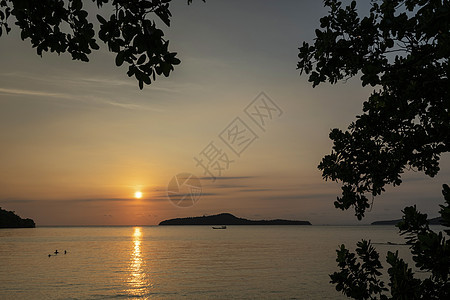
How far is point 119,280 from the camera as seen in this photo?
4950cm

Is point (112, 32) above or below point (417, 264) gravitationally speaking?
above

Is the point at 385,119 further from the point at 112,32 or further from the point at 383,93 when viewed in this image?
the point at 112,32

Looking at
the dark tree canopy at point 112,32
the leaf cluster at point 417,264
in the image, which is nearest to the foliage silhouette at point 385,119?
the leaf cluster at point 417,264

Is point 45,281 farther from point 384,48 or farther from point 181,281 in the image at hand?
point 384,48

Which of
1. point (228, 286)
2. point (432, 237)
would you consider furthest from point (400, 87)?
point (228, 286)

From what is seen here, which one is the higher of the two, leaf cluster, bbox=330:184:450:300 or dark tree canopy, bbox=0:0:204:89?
dark tree canopy, bbox=0:0:204:89

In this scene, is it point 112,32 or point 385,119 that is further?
point 385,119

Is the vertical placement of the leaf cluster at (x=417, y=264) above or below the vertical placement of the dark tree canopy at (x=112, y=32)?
below

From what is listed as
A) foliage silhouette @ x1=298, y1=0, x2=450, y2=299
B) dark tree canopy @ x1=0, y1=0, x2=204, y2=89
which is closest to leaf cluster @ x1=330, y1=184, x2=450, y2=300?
foliage silhouette @ x1=298, y1=0, x2=450, y2=299

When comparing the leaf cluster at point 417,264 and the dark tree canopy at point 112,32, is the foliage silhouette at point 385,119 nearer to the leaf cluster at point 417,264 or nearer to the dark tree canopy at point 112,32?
the leaf cluster at point 417,264

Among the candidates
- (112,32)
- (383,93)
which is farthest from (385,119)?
(112,32)

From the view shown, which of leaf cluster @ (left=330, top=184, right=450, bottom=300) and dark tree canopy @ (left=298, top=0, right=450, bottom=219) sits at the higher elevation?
dark tree canopy @ (left=298, top=0, right=450, bottom=219)

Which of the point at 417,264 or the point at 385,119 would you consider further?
the point at 385,119

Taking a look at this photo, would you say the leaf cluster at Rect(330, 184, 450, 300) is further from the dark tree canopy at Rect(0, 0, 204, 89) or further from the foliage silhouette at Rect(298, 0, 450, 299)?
the dark tree canopy at Rect(0, 0, 204, 89)
